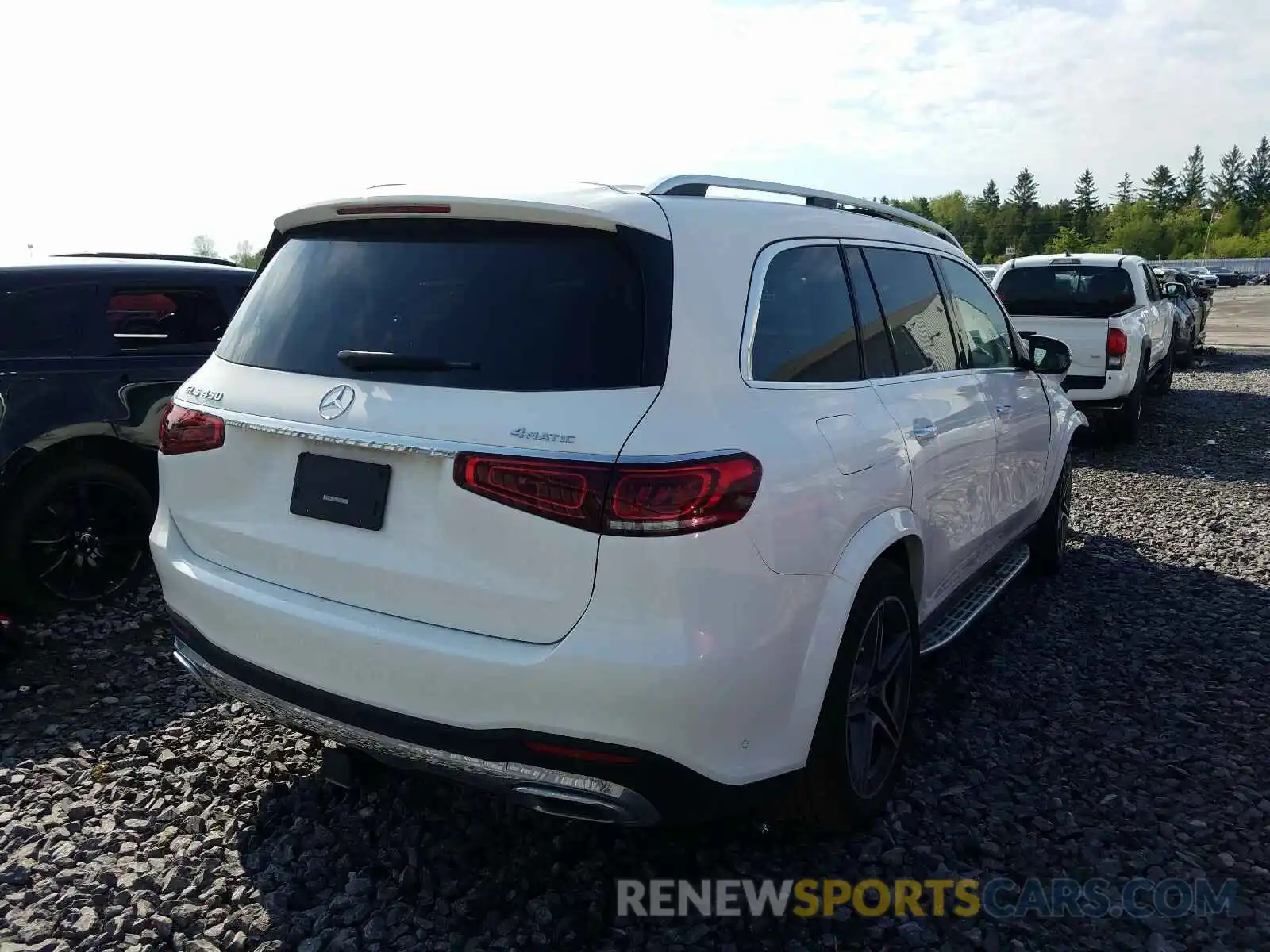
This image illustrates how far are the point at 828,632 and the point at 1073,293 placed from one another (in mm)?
9281

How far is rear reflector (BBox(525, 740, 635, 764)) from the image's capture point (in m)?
2.21

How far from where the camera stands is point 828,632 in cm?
256

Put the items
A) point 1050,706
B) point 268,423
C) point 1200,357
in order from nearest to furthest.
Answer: point 268,423
point 1050,706
point 1200,357

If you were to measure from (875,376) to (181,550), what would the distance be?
2.23 metres

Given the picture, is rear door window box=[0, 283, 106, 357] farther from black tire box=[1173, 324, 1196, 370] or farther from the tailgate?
black tire box=[1173, 324, 1196, 370]

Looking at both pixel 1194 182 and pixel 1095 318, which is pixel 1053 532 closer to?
pixel 1095 318

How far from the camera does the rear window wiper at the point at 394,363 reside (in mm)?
2402

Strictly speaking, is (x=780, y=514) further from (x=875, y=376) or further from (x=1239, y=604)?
(x=1239, y=604)

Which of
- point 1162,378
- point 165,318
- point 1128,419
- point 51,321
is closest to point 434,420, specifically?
point 51,321

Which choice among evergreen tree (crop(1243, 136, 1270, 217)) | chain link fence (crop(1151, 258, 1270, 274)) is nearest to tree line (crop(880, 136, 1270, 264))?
evergreen tree (crop(1243, 136, 1270, 217))

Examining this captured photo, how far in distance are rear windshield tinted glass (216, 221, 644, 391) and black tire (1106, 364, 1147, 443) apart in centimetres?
921

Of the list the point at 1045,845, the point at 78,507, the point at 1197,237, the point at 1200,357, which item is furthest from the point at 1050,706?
the point at 1197,237

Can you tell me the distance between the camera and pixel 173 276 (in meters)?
5.55

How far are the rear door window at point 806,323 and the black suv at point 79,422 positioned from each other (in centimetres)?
375
